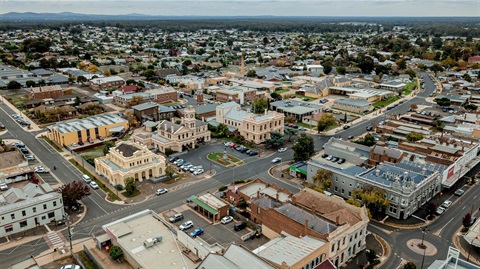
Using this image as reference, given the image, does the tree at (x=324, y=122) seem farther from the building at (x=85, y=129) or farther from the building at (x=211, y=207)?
the building at (x=85, y=129)

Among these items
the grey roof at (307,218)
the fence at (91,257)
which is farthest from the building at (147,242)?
the grey roof at (307,218)

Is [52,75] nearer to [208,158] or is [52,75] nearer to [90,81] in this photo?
[90,81]

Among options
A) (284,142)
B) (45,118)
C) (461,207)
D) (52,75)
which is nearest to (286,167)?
(284,142)

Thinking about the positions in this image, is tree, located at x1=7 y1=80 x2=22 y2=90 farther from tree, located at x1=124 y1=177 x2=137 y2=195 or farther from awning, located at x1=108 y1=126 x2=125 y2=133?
tree, located at x1=124 y1=177 x2=137 y2=195

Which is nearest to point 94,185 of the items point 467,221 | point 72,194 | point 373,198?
point 72,194

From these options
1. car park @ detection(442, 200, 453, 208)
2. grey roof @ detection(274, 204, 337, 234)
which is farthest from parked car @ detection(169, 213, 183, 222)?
car park @ detection(442, 200, 453, 208)

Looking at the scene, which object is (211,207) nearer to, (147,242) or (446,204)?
(147,242)
